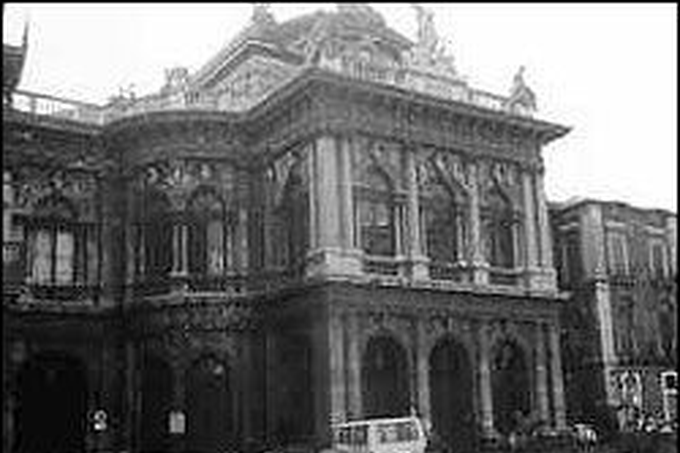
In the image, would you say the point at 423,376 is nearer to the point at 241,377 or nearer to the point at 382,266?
the point at 382,266

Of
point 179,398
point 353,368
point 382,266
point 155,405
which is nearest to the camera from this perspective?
point 353,368

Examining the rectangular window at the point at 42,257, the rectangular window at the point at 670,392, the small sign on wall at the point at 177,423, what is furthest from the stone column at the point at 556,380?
the rectangular window at the point at 42,257

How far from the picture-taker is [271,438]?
3394 cm

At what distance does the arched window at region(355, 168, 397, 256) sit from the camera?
33.4 m

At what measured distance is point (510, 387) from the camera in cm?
3606

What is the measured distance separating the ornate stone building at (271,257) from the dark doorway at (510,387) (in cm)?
6

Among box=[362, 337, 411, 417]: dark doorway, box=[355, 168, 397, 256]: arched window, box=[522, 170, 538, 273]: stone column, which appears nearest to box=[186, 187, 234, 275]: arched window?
box=[355, 168, 397, 256]: arched window

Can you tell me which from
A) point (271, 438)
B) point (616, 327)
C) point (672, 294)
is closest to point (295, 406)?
point (271, 438)

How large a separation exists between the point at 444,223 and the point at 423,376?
5.28 meters

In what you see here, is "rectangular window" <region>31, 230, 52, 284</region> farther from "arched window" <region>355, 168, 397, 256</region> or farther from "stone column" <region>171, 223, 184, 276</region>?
"arched window" <region>355, 168, 397, 256</region>

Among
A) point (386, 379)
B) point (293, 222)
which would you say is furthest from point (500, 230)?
point (293, 222)

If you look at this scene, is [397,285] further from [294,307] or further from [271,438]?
[271,438]

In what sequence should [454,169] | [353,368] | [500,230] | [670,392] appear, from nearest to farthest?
1. [353,368]
2. [454,169]
3. [500,230]
4. [670,392]

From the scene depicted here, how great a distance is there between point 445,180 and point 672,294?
19.8 meters
